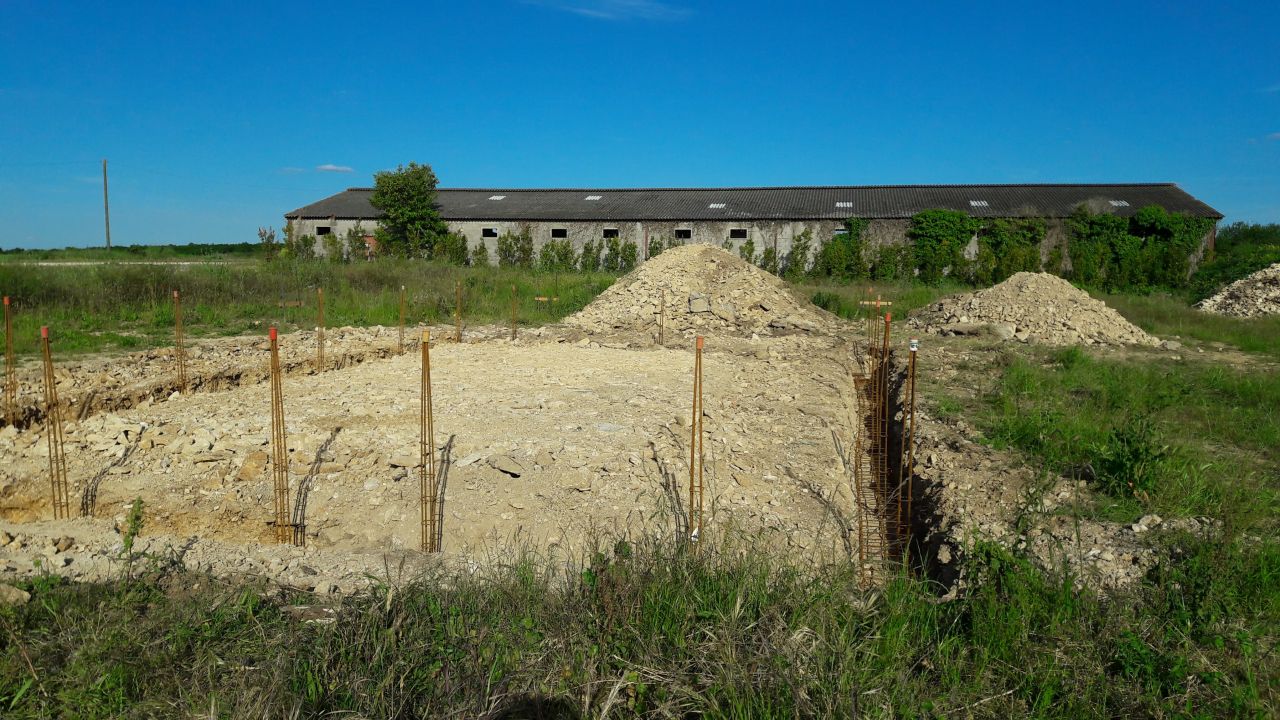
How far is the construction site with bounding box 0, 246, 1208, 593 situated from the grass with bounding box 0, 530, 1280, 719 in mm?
441

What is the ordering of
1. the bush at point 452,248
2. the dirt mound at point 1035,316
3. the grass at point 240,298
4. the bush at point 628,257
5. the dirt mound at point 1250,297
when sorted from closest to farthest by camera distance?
the grass at point 240,298 < the dirt mound at point 1035,316 < the dirt mound at point 1250,297 < the bush at point 452,248 < the bush at point 628,257

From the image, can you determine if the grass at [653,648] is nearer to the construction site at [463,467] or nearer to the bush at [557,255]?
the construction site at [463,467]

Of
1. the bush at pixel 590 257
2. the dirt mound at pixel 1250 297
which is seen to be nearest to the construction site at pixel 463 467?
the dirt mound at pixel 1250 297

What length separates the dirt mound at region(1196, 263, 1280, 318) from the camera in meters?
16.2

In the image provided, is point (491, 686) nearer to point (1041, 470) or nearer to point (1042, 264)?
point (1041, 470)

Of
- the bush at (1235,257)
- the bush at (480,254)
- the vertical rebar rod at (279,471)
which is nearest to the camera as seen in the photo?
the vertical rebar rod at (279,471)

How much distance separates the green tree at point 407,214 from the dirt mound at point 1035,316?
17.1m

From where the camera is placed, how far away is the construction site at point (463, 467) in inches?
182

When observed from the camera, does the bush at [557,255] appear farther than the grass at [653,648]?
Yes

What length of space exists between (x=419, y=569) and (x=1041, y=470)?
4370 millimetres

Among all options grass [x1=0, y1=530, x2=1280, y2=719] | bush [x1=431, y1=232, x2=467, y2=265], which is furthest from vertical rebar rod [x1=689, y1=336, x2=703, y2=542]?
bush [x1=431, y1=232, x2=467, y2=265]

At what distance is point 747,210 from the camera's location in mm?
26016

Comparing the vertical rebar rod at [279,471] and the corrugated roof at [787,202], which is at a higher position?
the corrugated roof at [787,202]

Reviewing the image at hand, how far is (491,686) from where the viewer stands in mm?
2822
